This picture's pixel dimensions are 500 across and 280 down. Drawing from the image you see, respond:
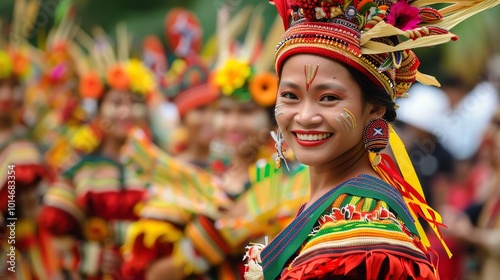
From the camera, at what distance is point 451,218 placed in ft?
23.1

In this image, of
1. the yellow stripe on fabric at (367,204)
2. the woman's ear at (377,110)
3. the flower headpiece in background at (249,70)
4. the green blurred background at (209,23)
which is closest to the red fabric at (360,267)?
the yellow stripe on fabric at (367,204)

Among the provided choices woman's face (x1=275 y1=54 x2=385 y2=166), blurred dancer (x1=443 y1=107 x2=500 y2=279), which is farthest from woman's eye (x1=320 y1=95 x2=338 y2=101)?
blurred dancer (x1=443 y1=107 x2=500 y2=279)

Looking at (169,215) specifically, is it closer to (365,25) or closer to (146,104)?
(146,104)

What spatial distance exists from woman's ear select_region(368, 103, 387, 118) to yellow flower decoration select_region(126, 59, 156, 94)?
18.2ft

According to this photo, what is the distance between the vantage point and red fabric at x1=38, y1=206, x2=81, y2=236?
27.7 ft

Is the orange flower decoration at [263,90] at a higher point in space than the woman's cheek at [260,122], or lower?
higher

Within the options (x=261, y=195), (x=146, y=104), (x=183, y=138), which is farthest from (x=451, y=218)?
(x=146, y=104)

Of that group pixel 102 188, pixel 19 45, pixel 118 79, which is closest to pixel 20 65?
pixel 19 45

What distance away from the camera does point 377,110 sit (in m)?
3.60

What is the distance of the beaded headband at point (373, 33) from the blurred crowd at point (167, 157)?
1.08 meters

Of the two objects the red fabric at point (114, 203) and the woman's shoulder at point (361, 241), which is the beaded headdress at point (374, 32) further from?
the red fabric at point (114, 203)

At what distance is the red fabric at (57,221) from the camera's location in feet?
27.7

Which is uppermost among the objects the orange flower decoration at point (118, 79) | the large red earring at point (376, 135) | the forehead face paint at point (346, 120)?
the forehead face paint at point (346, 120)

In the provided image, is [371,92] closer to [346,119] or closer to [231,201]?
[346,119]
